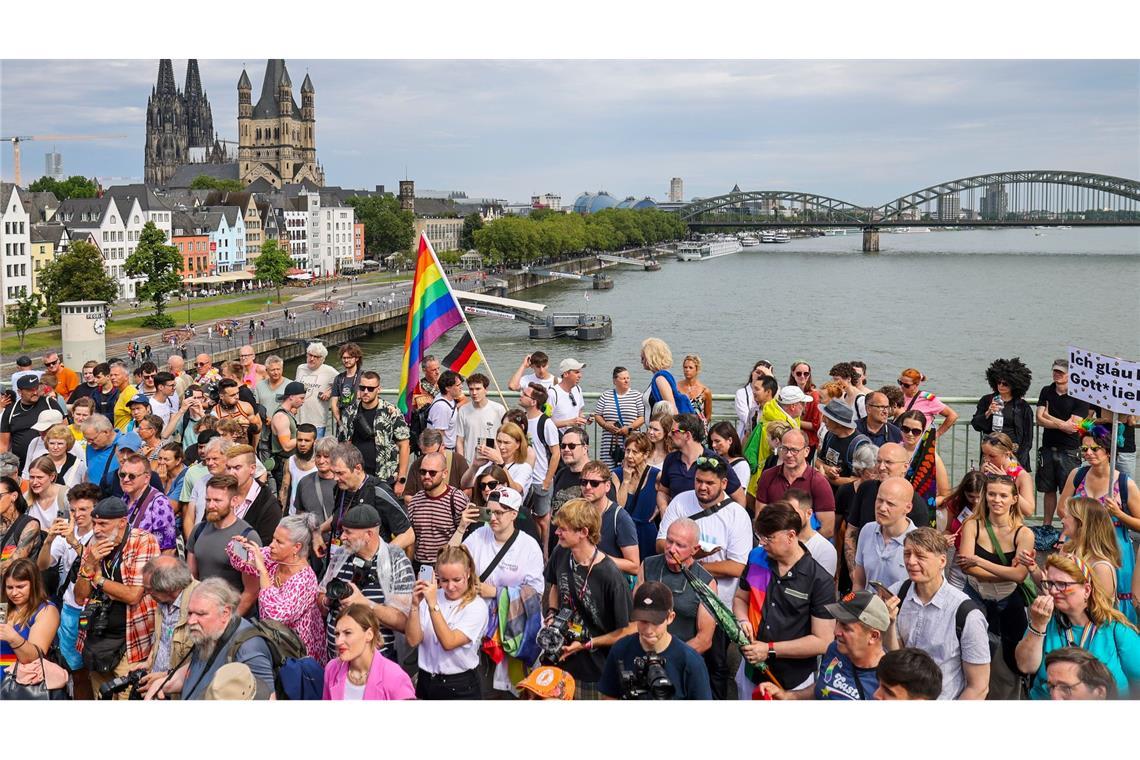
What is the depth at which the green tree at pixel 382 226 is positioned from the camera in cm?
10912

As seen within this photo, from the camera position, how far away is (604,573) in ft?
12.4

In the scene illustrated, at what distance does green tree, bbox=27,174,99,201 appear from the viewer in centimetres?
9681

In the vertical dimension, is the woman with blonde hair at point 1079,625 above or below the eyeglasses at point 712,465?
below

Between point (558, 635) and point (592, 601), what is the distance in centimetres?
16

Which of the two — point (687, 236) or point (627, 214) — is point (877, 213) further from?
point (627, 214)

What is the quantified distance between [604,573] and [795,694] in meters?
0.74

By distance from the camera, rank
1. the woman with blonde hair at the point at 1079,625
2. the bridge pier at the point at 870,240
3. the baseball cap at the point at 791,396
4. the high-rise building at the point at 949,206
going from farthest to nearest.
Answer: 1. the high-rise building at the point at 949,206
2. the bridge pier at the point at 870,240
3. the baseball cap at the point at 791,396
4. the woman with blonde hair at the point at 1079,625

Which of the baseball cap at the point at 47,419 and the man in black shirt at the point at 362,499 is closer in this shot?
the man in black shirt at the point at 362,499

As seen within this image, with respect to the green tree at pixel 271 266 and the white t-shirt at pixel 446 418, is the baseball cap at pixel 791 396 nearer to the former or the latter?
the white t-shirt at pixel 446 418

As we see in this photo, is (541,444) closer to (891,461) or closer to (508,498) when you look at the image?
(508,498)

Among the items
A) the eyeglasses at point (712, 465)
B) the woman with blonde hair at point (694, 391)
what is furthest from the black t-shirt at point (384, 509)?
the woman with blonde hair at point (694, 391)

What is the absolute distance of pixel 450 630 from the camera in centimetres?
377

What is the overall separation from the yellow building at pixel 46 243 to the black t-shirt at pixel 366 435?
58634mm

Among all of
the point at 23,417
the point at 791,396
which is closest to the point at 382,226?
the point at 23,417
